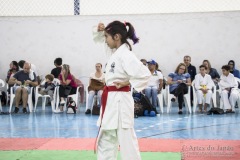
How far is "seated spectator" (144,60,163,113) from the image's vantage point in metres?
10.3

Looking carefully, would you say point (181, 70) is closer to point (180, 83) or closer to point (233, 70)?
point (180, 83)

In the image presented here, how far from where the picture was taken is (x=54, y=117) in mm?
9641

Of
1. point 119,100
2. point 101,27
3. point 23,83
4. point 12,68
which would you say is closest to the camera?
point 119,100

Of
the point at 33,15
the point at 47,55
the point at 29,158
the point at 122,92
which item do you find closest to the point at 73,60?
the point at 47,55

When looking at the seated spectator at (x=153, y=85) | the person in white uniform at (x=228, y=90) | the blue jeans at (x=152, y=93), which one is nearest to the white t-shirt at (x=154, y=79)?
the seated spectator at (x=153, y=85)

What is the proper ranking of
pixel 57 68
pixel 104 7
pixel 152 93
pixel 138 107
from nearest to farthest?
1. pixel 138 107
2. pixel 152 93
3. pixel 57 68
4. pixel 104 7

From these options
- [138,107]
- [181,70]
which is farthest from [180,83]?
[138,107]

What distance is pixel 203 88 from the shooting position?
1052 cm

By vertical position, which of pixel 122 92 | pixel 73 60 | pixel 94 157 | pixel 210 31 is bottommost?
pixel 94 157

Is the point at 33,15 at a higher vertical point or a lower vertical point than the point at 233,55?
higher

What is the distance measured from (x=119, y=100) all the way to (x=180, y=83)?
6.99 meters

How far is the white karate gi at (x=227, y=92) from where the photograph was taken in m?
10.4

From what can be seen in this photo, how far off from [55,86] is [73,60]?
197 cm

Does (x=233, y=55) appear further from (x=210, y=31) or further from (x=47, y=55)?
(x=47, y=55)
